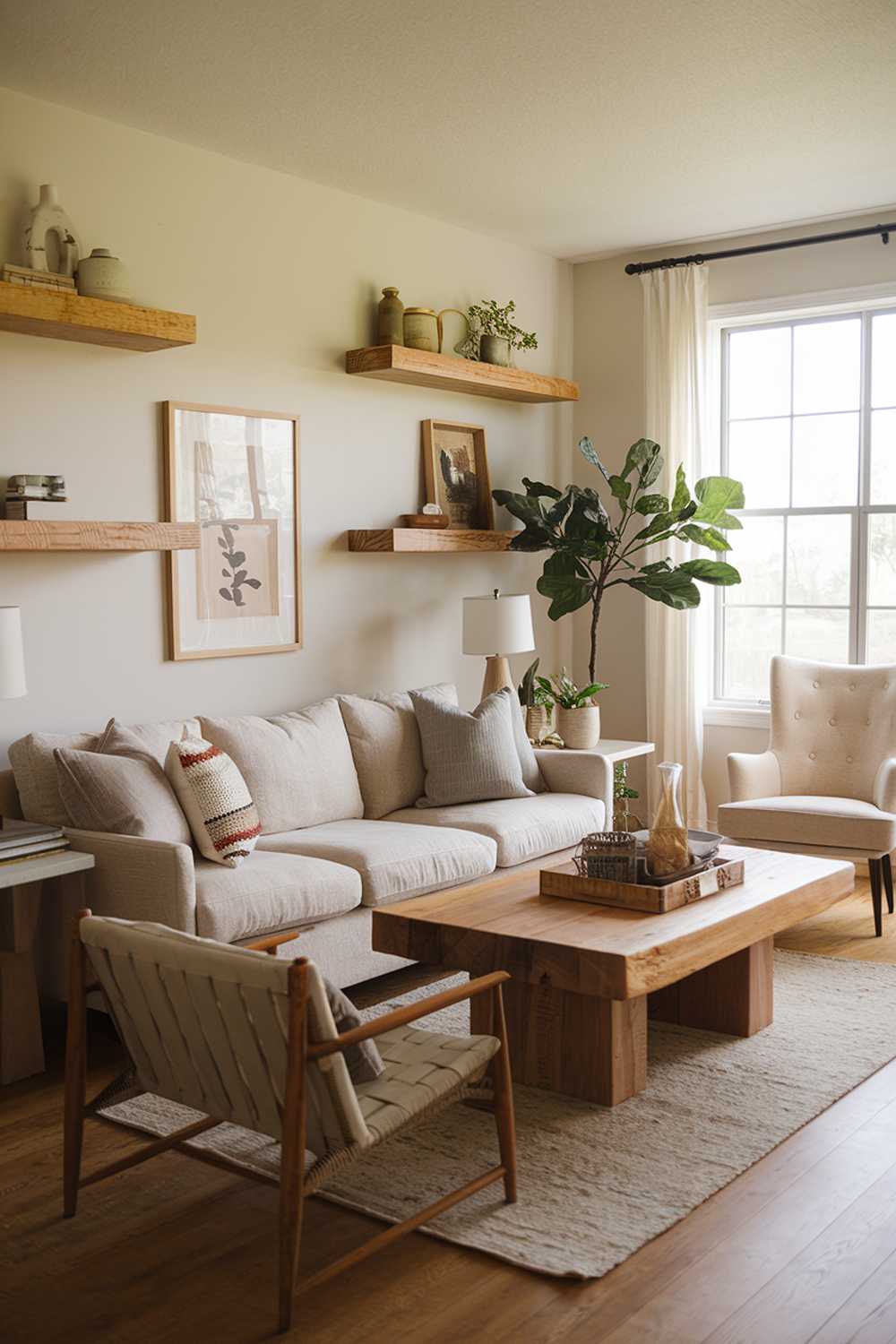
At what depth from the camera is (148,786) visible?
3865 millimetres

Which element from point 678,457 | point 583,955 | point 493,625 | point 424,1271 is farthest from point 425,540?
point 424,1271

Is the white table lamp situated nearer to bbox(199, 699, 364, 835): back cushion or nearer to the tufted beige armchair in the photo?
bbox(199, 699, 364, 835): back cushion

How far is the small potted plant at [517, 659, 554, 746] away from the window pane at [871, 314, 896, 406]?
2058mm

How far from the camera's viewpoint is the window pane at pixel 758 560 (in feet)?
20.6

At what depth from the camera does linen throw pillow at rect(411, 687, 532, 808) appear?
4.92 metres

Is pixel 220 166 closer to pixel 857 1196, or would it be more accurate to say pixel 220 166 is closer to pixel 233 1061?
pixel 233 1061

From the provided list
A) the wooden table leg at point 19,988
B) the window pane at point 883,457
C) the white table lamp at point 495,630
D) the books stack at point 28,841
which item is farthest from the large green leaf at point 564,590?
the wooden table leg at point 19,988

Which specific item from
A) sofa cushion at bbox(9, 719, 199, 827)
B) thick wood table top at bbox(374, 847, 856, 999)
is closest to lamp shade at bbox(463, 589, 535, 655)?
thick wood table top at bbox(374, 847, 856, 999)

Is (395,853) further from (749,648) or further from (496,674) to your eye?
(749,648)

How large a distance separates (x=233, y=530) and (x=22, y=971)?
76.2 inches

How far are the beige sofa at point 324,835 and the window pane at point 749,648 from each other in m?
1.41

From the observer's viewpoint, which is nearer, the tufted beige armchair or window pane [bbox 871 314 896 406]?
the tufted beige armchair

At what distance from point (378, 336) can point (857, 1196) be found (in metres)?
3.89

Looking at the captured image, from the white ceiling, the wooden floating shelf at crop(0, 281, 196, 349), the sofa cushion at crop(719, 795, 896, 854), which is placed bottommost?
the sofa cushion at crop(719, 795, 896, 854)
